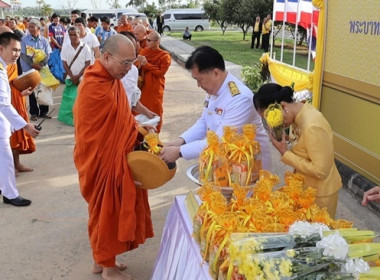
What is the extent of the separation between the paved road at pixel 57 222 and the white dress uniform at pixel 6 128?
25 cm

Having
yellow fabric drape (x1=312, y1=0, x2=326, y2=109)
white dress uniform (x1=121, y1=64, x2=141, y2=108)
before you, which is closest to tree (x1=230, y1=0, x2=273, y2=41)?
yellow fabric drape (x1=312, y1=0, x2=326, y2=109)

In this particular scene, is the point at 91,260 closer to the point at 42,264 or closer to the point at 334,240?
the point at 42,264

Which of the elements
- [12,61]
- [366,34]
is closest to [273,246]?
[366,34]

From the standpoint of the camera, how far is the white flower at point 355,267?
146 cm

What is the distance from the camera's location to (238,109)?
9.23ft

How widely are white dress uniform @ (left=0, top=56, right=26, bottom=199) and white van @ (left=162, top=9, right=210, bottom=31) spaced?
1438 inches

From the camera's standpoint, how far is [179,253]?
2461mm

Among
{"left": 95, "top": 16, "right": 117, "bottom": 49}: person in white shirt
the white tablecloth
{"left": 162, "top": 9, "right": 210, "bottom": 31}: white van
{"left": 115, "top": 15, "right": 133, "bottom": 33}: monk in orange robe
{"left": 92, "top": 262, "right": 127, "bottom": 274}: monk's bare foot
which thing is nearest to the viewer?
the white tablecloth

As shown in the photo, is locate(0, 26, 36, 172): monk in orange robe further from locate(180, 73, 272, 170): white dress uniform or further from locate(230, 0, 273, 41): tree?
locate(230, 0, 273, 41): tree

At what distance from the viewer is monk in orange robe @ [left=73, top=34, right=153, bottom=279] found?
113 inches

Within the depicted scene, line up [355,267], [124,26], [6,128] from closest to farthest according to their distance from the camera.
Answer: [355,267]
[6,128]
[124,26]

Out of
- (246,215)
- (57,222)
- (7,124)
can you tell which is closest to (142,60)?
(7,124)

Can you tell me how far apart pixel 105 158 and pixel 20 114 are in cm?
282

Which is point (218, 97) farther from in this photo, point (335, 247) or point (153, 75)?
point (153, 75)
